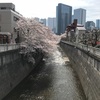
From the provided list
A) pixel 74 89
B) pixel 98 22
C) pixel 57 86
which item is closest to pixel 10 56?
pixel 57 86

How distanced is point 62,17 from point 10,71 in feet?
460

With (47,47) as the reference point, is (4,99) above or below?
below

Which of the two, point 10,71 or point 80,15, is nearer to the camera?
point 10,71

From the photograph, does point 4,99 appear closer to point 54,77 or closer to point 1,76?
point 1,76

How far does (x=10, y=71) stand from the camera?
2045 cm

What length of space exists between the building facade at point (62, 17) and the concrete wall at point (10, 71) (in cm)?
12901

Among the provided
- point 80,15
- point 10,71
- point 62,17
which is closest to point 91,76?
point 10,71

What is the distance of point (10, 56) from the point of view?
21.1m

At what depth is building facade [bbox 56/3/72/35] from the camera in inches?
6019

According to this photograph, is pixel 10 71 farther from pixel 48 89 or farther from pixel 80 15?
pixel 80 15

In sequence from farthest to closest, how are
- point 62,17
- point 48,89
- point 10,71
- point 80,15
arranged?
point 80,15 → point 62,17 → point 48,89 → point 10,71

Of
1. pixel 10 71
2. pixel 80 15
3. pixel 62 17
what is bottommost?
pixel 10 71

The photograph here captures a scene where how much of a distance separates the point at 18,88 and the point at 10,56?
376cm

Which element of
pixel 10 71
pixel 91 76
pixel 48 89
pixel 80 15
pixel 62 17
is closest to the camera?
pixel 91 76
